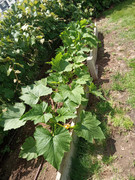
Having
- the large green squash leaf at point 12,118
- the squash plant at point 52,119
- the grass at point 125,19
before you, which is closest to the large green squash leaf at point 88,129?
the squash plant at point 52,119

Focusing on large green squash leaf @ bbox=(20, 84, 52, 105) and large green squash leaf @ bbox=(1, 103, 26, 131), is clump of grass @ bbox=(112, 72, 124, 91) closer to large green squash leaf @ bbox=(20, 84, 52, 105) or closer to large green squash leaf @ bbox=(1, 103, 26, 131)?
large green squash leaf @ bbox=(20, 84, 52, 105)

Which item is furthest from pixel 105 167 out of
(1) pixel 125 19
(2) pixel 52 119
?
(1) pixel 125 19

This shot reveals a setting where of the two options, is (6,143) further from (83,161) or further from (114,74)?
(114,74)

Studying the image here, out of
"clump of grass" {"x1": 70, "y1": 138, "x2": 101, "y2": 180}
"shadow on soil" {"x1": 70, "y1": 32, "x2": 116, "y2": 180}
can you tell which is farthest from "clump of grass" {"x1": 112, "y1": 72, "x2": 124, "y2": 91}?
"clump of grass" {"x1": 70, "y1": 138, "x2": 101, "y2": 180}

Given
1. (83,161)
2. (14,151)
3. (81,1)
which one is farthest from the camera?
(81,1)

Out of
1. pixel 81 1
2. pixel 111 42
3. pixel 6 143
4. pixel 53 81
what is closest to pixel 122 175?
pixel 53 81

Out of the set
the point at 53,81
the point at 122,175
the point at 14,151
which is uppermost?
the point at 53,81

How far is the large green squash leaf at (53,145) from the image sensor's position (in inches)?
49.8

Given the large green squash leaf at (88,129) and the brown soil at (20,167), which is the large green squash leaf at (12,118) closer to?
the brown soil at (20,167)

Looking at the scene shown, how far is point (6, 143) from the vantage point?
2105 mm

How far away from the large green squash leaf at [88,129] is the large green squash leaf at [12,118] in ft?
2.25

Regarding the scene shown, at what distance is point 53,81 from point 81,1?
4.58 metres

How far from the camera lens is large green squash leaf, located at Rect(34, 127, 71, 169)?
126cm

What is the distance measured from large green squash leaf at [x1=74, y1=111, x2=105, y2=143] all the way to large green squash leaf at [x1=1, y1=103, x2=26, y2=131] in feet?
2.25
